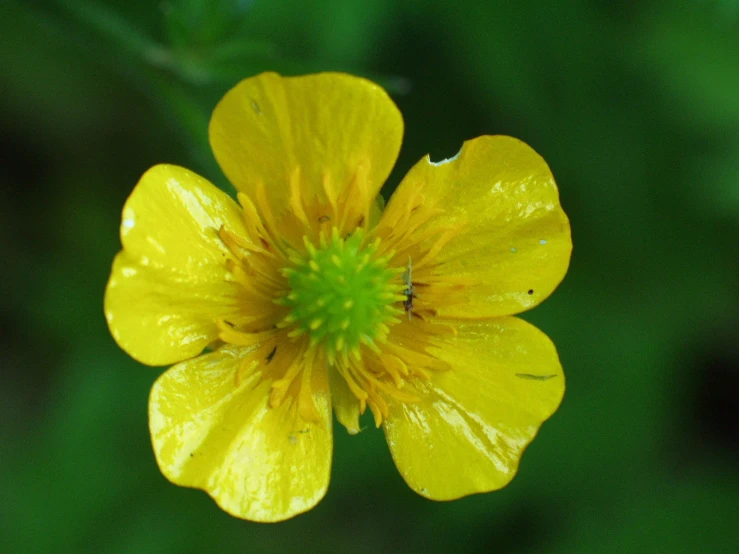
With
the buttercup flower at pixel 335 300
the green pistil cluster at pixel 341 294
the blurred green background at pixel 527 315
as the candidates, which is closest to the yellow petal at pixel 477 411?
the buttercup flower at pixel 335 300

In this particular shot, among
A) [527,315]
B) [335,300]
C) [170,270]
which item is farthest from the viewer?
[527,315]

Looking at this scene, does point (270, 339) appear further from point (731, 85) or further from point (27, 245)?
point (731, 85)

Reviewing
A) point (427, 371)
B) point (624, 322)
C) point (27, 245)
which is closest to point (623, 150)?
point (624, 322)

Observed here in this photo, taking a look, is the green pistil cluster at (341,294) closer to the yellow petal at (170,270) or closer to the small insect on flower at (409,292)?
the small insect on flower at (409,292)

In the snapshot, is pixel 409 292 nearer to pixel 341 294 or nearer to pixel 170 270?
pixel 341 294

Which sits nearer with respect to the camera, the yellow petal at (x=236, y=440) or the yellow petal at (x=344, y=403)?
the yellow petal at (x=236, y=440)

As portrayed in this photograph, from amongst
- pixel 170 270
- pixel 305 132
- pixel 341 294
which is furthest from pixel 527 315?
pixel 170 270

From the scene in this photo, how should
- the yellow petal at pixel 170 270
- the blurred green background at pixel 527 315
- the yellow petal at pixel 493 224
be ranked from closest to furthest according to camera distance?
the yellow petal at pixel 170 270, the yellow petal at pixel 493 224, the blurred green background at pixel 527 315
